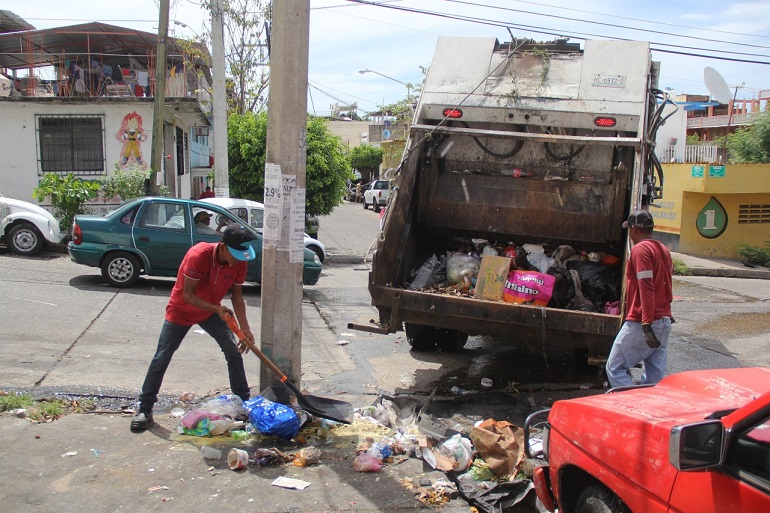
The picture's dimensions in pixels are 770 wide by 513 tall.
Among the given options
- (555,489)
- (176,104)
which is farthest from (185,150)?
(555,489)

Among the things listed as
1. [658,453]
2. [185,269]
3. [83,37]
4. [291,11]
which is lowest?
[658,453]

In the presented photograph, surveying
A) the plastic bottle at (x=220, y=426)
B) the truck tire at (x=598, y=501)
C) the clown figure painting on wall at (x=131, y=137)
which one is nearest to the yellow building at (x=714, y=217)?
the clown figure painting on wall at (x=131, y=137)

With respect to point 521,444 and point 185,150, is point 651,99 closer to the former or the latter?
point 521,444

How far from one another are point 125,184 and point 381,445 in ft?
38.8

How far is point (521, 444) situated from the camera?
186 inches

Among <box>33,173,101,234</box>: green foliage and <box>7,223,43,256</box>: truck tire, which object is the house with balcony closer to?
<box>33,173,101,234</box>: green foliage

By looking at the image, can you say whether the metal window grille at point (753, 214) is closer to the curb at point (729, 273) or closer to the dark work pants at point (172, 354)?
the curb at point (729, 273)

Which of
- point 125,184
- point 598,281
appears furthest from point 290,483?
point 125,184

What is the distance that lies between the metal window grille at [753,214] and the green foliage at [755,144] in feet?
20.5

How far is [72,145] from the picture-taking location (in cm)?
1644

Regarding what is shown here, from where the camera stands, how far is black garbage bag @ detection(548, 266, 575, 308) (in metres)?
6.52

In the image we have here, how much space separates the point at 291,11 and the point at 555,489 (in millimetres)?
3707

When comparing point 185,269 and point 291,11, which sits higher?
point 291,11

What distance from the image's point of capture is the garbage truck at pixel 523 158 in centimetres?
686
